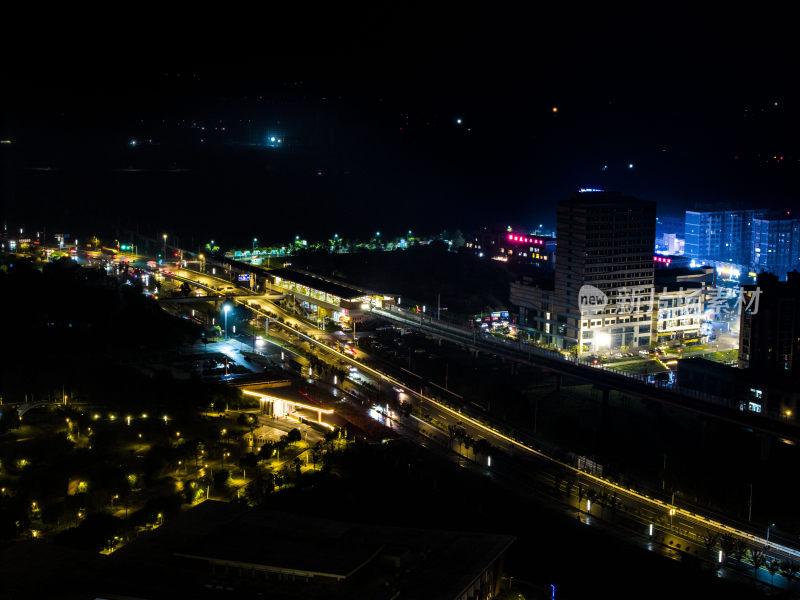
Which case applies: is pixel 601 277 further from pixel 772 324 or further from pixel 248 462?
pixel 248 462

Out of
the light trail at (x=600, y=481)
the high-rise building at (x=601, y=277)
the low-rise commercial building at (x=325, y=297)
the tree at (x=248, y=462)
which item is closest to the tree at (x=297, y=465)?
the tree at (x=248, y=462)

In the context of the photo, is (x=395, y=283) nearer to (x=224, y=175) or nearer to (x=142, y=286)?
(x=142, y=286)

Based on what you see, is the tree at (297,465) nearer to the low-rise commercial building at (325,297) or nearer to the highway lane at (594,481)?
the highway lane at (594,481)

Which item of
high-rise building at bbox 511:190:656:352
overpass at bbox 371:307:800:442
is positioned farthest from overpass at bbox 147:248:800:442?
high-rise building at bbox 511:190:656:352

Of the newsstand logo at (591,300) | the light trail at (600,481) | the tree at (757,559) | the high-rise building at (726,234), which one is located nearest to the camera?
the tree at (757,559)

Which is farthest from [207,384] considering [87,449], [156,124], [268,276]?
[156,124]
